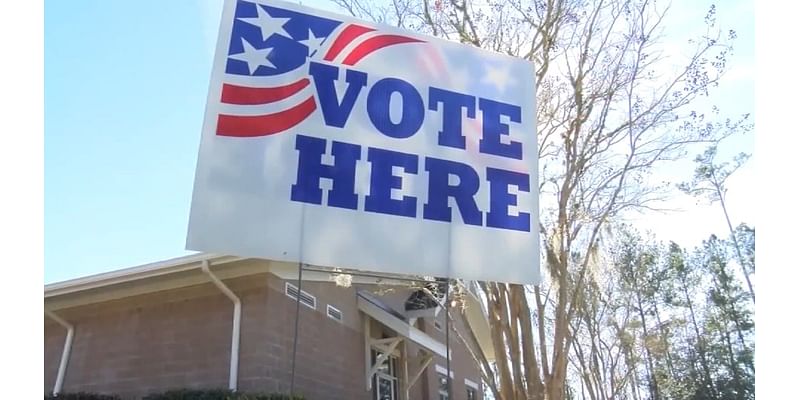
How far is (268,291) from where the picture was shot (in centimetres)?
927

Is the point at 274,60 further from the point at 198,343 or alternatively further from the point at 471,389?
the point at 471,389

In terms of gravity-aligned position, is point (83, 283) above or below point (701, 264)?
below

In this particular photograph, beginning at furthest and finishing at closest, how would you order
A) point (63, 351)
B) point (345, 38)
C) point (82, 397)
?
point (63, 351) < point (82, 397) < point (345, 38)

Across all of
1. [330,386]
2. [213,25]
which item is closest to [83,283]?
[330,386]

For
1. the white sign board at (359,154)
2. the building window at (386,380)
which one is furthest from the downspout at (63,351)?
the white sign board at (359,154)

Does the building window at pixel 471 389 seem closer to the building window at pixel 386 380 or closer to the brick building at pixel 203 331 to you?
the building window at pixel 386 380

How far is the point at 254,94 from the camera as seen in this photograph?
13.9 feet

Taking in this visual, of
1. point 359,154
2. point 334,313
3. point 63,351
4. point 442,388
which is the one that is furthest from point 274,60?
point 442,388

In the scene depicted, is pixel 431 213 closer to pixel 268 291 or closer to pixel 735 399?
pixel 268 291

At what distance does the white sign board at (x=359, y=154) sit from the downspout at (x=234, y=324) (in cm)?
538

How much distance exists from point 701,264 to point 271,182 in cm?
2857

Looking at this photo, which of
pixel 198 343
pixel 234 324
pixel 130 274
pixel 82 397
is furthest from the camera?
pixel 130 274

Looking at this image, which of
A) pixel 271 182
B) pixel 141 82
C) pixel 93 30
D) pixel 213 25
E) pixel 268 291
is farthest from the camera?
pixel 268 291

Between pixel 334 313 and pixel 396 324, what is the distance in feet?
6.60
